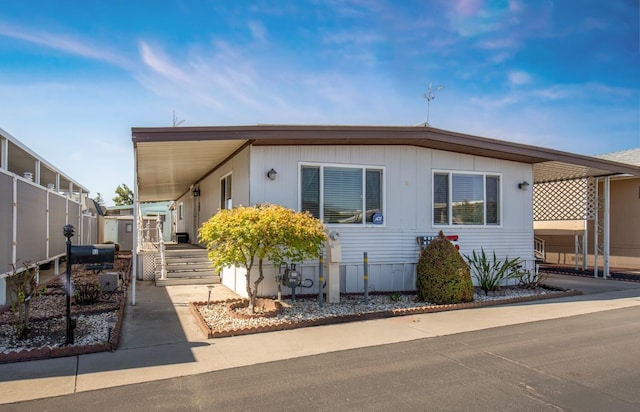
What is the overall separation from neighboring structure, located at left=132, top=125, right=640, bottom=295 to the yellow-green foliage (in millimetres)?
1210

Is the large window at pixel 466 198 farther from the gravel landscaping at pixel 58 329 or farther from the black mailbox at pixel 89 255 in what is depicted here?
the gravel landscaping at pixel 58 329

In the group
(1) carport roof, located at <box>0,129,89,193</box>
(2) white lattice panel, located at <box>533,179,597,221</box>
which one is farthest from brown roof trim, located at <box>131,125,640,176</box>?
(2) white lattice panel, located at <box>533,179,597,221</box>

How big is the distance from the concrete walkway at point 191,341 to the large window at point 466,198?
2.42 m

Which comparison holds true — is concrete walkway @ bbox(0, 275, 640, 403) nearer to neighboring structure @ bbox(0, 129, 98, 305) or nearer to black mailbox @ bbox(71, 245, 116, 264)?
black mailbox @ bbox(71, 245, 116, 264)

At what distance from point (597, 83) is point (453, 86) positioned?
208 inches

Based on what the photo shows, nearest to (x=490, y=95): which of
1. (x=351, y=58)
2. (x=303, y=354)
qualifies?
(x=351, y=58)

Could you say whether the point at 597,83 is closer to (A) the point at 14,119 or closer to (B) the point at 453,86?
(B) the point at 453,86

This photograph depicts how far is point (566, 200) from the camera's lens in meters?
14.5

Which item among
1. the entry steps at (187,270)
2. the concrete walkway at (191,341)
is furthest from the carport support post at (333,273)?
the entry steps at (187,270)

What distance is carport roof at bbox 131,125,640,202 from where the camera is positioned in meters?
7.89

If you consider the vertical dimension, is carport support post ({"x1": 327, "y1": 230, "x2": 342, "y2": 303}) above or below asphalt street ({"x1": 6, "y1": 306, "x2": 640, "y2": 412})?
above

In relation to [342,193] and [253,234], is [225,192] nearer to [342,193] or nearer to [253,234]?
[342,193]

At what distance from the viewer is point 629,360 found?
508 cm

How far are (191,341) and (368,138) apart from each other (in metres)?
5.15
